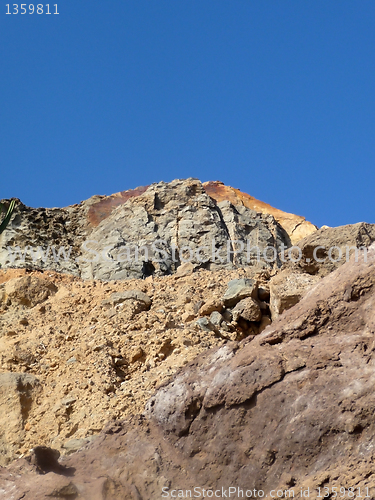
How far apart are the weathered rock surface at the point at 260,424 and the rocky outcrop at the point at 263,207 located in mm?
16500

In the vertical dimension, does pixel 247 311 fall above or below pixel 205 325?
above

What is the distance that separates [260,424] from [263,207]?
20042 mm

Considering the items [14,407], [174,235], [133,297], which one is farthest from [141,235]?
[14,407]

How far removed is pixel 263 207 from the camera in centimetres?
2375

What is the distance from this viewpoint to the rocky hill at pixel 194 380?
12.7ft

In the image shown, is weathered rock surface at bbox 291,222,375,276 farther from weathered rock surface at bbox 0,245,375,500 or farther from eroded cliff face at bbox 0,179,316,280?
eroded cliff face at bbox 0,179,316,280

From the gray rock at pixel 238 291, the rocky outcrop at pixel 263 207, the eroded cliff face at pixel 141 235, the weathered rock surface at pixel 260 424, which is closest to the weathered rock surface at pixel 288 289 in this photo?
the gray rock at pixel 238 291

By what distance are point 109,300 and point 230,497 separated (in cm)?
488

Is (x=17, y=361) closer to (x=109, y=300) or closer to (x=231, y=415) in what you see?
(x=109, y=300)

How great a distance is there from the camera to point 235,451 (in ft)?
13.5

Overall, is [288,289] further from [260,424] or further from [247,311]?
[260,424]

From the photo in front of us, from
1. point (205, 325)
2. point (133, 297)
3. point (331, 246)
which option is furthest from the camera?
point (133, 297)

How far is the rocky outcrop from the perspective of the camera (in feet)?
71.0

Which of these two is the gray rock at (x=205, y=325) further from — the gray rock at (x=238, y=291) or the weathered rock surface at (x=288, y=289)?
the weathered rock surface at (x=288, y=289)
